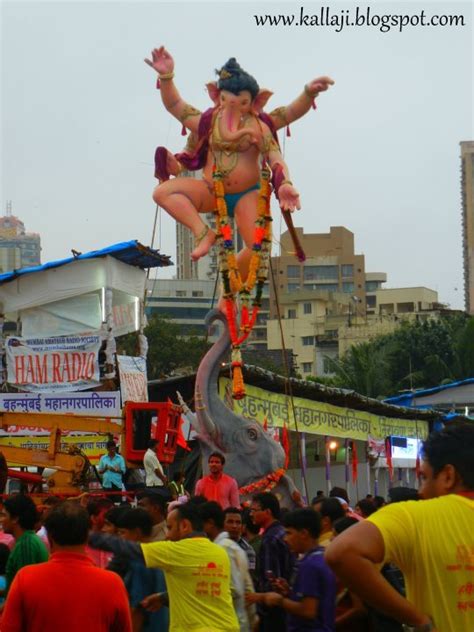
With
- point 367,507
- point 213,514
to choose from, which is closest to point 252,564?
point 367,507

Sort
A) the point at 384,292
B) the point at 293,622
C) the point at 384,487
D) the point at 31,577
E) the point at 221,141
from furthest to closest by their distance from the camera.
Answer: the point at 384,292, the point at 384,487, the point at 221,141, the point at 293,622, the point at 31,577

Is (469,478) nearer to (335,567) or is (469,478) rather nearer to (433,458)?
(433,458)

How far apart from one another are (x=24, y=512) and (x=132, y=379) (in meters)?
16.1

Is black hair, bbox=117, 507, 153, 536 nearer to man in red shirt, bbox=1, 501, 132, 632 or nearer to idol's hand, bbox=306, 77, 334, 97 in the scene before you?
man in red shirt, bbox=1, 501, 132, 632

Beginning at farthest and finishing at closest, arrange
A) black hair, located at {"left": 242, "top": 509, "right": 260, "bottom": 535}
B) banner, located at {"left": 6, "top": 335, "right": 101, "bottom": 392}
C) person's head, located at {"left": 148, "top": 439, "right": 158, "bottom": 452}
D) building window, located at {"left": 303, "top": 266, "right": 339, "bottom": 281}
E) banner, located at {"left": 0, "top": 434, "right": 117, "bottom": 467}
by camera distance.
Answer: building window, located at {"left": 303, "top": 266, "right": 339, "bottom": 281} < banner, located at {"left": 6, "top": 335, "right": 101, "bottom": 392} < banner, located at {"left": 0, "top": 434, "right": 117, "bottom": 467} < person's head, located at {"left": 148, "top": 439, "right": 158, "bottom": 452} < black hair, located at {"left": 242, "top": 509, "right": 260, "bottom": 535}

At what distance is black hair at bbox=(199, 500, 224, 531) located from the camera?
810cm

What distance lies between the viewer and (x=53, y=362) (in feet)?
76.5

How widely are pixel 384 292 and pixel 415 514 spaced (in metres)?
110

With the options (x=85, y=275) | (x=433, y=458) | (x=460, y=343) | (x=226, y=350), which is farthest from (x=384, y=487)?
(x=433, y=458)

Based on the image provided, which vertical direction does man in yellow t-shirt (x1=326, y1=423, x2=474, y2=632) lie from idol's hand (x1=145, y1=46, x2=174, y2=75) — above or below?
below

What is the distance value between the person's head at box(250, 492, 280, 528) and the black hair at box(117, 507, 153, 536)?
6.39ft

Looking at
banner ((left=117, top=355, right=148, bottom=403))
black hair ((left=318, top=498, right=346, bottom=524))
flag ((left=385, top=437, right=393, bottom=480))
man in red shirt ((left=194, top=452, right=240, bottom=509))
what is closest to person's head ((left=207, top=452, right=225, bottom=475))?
man in red shirt ((left=194, top=452, right=240, bottom=509))

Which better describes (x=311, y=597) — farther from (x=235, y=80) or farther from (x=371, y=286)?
(x=371, y=286)

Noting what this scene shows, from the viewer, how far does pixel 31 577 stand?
17.6 ft
